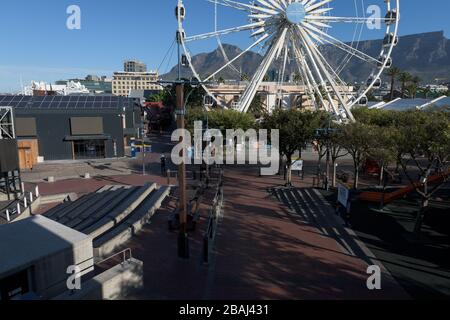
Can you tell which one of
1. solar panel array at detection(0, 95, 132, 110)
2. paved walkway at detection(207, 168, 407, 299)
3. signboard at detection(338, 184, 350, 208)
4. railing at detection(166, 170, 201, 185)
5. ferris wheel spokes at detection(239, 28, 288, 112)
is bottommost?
paved walkway at detection(207, 168, 407, 299)

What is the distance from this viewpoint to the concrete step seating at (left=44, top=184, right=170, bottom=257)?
46.6 ft

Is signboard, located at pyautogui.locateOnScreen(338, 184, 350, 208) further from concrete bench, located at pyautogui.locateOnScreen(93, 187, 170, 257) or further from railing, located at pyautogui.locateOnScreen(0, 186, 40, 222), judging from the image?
railing, located at pyautogui.locateOnScreen(0, 186, 40, 222)

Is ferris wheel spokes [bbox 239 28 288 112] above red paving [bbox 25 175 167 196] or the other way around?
above

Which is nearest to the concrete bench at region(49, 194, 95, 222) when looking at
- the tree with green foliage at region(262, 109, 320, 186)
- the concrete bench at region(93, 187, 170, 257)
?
the concrete bench at region(93, 187, 170, 257)

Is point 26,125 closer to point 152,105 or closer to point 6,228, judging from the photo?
point 6,228

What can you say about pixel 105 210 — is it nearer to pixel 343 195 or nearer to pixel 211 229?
pixel 211 229

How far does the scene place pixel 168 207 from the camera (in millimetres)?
19484

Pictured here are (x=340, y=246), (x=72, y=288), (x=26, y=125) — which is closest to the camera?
(x=72, y=288)

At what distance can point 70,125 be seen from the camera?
35.9 meters

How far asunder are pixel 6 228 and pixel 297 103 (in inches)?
2503

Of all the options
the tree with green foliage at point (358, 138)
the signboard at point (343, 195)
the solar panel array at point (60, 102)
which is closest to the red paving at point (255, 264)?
the signboard at point (343, 195)

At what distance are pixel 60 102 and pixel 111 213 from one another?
25615 mm
